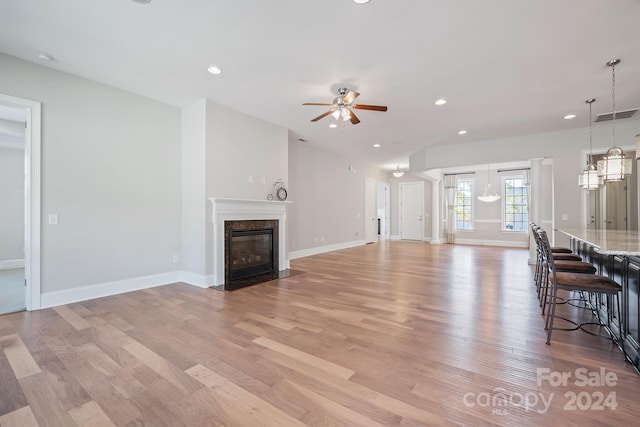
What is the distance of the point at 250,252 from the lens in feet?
16.0

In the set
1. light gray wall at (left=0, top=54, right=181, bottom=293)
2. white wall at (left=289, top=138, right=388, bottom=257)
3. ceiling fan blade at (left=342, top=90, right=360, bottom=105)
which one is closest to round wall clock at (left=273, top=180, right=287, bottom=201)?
white wall at (left=289, top=138, right=388, bottom=257)

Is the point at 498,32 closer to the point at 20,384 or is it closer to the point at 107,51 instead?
the point at 107,51

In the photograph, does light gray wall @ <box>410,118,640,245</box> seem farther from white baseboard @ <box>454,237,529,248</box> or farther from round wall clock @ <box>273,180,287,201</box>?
round wall clock @ <box>273,180,287,201</box>

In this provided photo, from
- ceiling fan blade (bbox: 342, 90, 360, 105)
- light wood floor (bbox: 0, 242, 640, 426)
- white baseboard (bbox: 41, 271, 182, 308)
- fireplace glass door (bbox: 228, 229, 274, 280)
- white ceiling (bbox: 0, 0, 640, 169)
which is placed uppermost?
white ceiling (bbox: 0, 0, 640, 169)

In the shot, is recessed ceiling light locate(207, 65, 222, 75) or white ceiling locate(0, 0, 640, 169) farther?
recessed ceiling light locate(207, 65, 222, 75)

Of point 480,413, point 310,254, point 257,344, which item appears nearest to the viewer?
point 480,413

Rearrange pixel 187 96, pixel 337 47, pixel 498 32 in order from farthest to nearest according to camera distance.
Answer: pixel 187 96 → pixel 337 47 → pixel 498 32

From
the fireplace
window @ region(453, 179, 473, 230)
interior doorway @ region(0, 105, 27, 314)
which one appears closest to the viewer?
the fireplace

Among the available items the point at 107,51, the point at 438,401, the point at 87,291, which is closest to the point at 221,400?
the point at 438,401

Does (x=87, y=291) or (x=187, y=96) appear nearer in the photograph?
(x=87, y=291)

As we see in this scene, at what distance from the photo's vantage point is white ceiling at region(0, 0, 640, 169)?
7.74ft

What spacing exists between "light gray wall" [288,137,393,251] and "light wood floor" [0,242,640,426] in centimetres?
334

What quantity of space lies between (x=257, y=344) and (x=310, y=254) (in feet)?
15.8

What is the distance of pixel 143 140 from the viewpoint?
4.21 metres
